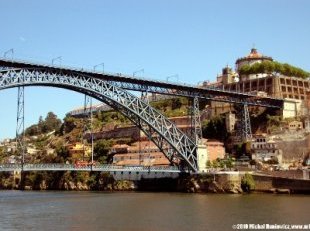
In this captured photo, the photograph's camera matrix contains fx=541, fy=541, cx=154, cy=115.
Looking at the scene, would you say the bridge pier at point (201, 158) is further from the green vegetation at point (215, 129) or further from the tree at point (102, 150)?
the tree at point (102, 150)

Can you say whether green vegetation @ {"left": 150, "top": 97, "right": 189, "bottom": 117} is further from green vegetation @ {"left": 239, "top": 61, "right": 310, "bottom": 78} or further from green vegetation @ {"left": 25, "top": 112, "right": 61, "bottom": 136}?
green vegetation @ {"left": 25, "top": 112, "right": 61, "bottom": 136}

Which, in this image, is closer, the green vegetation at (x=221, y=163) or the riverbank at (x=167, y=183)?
the riverbank at (x=167, y=183)

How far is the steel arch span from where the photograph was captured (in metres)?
46.5

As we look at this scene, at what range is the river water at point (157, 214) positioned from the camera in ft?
97.2

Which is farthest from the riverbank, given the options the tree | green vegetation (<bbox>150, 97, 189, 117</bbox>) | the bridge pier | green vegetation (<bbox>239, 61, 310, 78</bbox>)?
green vegetation (<bbox>239, 61, 310, 78</bbox>)

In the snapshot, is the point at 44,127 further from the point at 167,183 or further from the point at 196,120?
the point at 196,120

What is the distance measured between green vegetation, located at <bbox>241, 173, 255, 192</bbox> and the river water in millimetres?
10098

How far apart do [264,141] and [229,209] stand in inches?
1135

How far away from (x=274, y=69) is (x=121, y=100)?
42.6 metres

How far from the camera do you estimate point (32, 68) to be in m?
47.3

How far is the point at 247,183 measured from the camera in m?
54.1

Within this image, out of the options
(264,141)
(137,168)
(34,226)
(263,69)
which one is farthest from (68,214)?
(263,69)

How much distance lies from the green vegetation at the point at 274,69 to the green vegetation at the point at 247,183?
37.5 metres

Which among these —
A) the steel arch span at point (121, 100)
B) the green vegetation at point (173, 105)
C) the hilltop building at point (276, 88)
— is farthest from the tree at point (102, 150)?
the steel arch span at point (121, 100)
